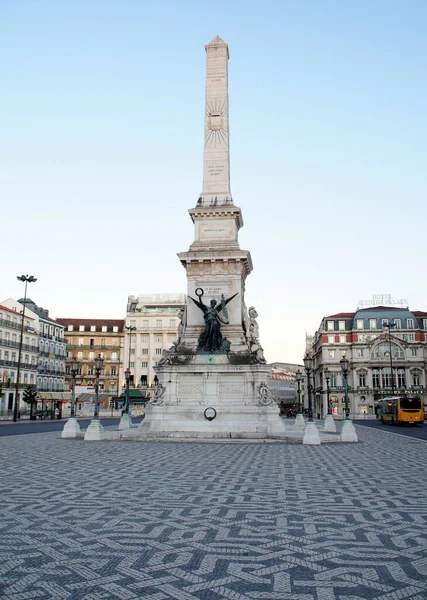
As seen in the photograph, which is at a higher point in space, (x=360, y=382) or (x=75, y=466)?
(x=360, y=382)

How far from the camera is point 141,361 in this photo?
3440 inches

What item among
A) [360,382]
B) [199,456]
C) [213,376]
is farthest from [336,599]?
[360,382]

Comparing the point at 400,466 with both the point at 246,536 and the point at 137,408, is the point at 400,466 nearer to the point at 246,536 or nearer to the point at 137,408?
the point at 246,536

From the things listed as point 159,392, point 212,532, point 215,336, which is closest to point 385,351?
point 215,336

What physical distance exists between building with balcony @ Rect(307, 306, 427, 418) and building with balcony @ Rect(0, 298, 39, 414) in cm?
4296

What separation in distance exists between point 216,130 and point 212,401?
1551 cm

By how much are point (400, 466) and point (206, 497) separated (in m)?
7.34

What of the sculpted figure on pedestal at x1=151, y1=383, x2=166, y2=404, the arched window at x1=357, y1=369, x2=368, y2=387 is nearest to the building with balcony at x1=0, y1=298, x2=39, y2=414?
the sculpted figure on pedestal at x1=151, y1=383, x2=166, y2=404

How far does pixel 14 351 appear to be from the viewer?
65562mm

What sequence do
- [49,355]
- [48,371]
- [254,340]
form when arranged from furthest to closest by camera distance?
[49,355], [48,371], [254,340]

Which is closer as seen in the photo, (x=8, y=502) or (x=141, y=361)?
(x=8, y=502)

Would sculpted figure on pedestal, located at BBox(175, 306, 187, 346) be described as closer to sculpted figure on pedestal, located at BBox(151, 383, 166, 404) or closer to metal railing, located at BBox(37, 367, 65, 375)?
sculpted figure on pedestal, located at BBox(151, 383, 166, 404)

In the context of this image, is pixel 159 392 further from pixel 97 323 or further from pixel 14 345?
pixel 97 323

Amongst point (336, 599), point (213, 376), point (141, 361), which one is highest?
point (141, 361)
